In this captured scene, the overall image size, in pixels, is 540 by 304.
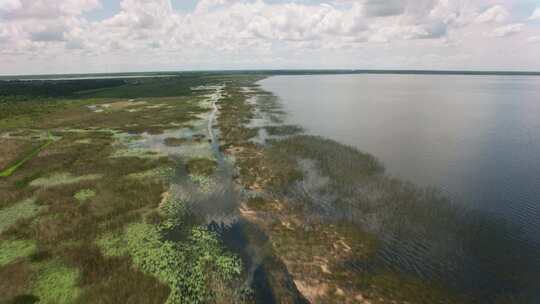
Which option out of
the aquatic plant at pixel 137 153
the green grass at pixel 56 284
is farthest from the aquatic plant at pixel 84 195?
the aquatic plant at pixel 137 153

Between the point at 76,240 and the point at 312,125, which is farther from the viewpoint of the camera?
the point at 312,125

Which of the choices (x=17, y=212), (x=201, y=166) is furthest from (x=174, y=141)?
(x=17, y=212)

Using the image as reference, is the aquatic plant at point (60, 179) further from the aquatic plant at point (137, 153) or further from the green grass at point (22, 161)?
the aquatic plant at point (137, 153)

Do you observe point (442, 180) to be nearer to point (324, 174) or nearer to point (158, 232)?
point (324, 174)

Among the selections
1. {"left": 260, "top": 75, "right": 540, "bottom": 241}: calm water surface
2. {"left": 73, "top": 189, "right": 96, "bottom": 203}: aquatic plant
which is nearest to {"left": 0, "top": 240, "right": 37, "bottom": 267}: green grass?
{"left": 73, "top": 189, "right": 96, "bottom": 203}: aquatic plant

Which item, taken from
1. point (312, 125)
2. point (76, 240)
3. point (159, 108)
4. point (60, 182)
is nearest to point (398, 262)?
point (76, 240)

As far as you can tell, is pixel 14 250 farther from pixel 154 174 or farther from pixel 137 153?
pixel 137 153

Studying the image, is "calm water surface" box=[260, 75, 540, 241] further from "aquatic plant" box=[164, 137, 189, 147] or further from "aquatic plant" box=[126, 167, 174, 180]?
"aquatic plant" box=[126, 167, 174, 180]
